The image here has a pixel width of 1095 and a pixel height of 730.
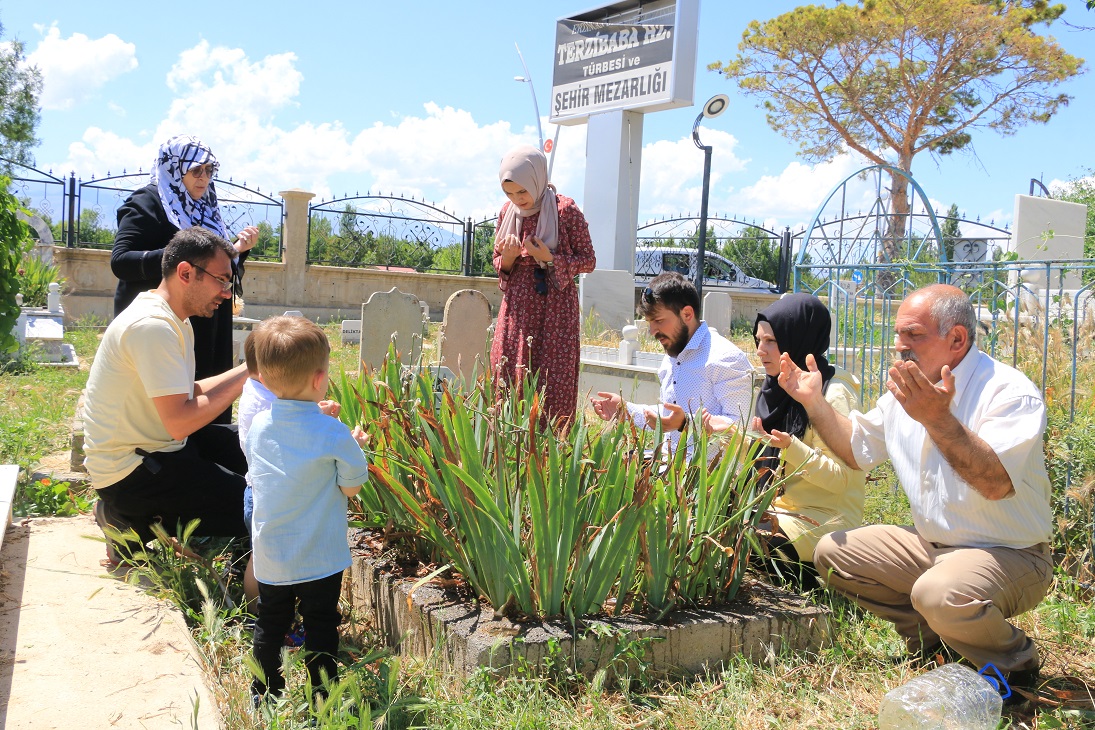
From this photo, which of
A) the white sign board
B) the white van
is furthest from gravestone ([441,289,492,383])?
the white van

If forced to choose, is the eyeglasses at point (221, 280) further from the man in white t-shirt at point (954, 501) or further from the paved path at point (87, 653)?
the man in white t-shirt at point (954, 501)

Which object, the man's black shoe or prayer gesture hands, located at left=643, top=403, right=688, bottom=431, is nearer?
the man's black shoe

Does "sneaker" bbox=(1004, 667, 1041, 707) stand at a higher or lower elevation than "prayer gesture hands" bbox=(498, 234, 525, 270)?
lower

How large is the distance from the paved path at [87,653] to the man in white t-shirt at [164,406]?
0.28 m

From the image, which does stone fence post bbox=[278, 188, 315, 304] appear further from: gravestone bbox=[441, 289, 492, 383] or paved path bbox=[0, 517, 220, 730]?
paved path bbox=[0, 517, 220, 730]

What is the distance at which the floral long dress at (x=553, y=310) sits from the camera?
429 centimetres

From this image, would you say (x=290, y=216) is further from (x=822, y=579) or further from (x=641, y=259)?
(x=822, y=579)

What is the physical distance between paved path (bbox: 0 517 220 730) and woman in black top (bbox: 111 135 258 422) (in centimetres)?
107

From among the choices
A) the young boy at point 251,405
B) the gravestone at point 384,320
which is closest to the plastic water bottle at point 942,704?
the young boy at point 251,405

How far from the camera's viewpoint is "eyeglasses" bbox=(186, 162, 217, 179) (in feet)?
12.8

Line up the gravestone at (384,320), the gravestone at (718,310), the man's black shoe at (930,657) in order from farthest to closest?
the gravestone at (718,310), the gravestone at (384,320), the man's black shoe at (930,657)

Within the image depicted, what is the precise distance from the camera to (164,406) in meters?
2.93

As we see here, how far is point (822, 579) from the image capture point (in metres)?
2.97

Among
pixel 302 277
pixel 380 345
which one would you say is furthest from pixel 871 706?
pixel 302 277
